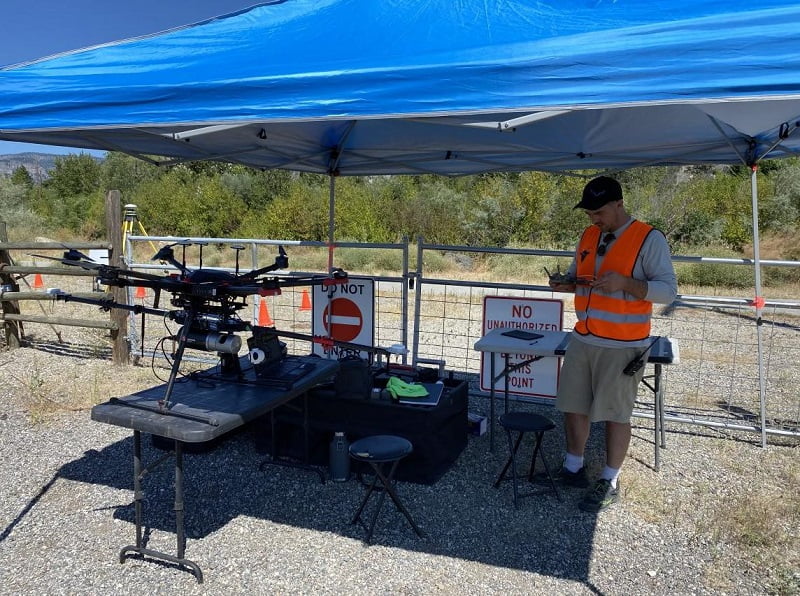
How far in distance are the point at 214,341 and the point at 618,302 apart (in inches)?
90.3

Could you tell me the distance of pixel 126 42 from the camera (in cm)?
367

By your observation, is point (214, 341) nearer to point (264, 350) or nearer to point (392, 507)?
point (264, 350)

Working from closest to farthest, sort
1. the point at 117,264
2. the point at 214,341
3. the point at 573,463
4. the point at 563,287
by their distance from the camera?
the point at 214,341 → the point at 563,287 → the point at 573,463 → the point at 117,264

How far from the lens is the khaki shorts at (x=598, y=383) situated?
3.74 meters

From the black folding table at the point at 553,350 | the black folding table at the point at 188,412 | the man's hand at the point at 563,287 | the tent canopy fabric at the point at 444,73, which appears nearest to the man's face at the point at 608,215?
the man's hand at the point at 563,287

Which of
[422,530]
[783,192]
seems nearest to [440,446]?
[422,530]

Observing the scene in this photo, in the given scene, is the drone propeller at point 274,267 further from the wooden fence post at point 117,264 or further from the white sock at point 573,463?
the wooden fence post at point 117,264

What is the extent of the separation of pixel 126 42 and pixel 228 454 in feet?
9.56

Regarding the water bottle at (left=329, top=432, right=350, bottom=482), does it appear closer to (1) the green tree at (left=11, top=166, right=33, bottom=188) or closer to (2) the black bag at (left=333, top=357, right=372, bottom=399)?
(2) the black bag at (left=333, top=357, right=372, bottom=399)

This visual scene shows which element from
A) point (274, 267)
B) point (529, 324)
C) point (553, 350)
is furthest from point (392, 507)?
point (529, 324)

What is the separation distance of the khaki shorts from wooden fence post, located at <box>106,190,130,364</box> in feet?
17.1

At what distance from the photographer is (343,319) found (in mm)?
5988

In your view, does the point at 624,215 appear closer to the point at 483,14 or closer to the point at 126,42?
the point at 483,14

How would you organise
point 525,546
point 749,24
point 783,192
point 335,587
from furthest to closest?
point 783,192 < point 525,546 < point 335,587 < point 749,24
